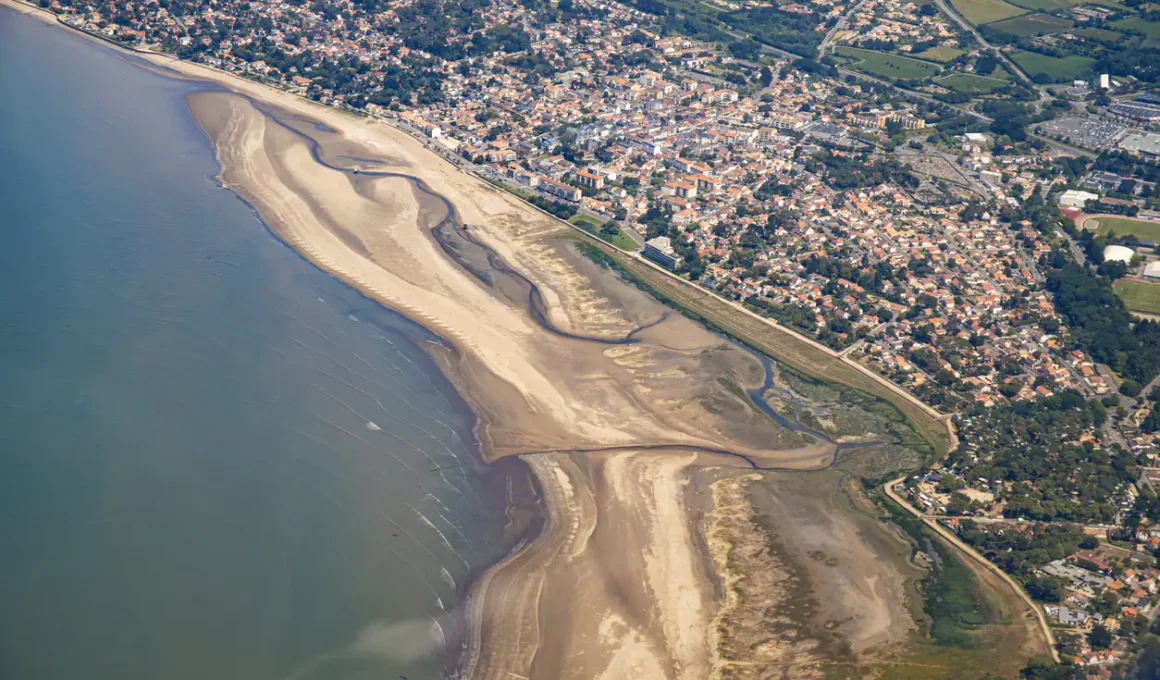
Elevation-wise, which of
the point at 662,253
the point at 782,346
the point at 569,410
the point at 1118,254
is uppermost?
the point at 662,253

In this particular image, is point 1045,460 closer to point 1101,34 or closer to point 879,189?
point 879,189

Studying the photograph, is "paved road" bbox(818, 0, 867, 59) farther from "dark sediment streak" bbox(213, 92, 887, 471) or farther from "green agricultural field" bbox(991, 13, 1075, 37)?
"dark sediment streak" bbox(213, 92, 887, 471)

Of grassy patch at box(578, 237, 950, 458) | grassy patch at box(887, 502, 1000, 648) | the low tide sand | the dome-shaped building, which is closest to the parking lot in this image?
the dome-shaped building

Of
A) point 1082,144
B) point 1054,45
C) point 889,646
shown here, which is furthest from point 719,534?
point 1054,45

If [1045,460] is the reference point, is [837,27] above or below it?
above

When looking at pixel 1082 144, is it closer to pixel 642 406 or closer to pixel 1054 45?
pixel 1054 45

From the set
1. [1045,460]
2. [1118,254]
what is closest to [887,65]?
[1118,254]
